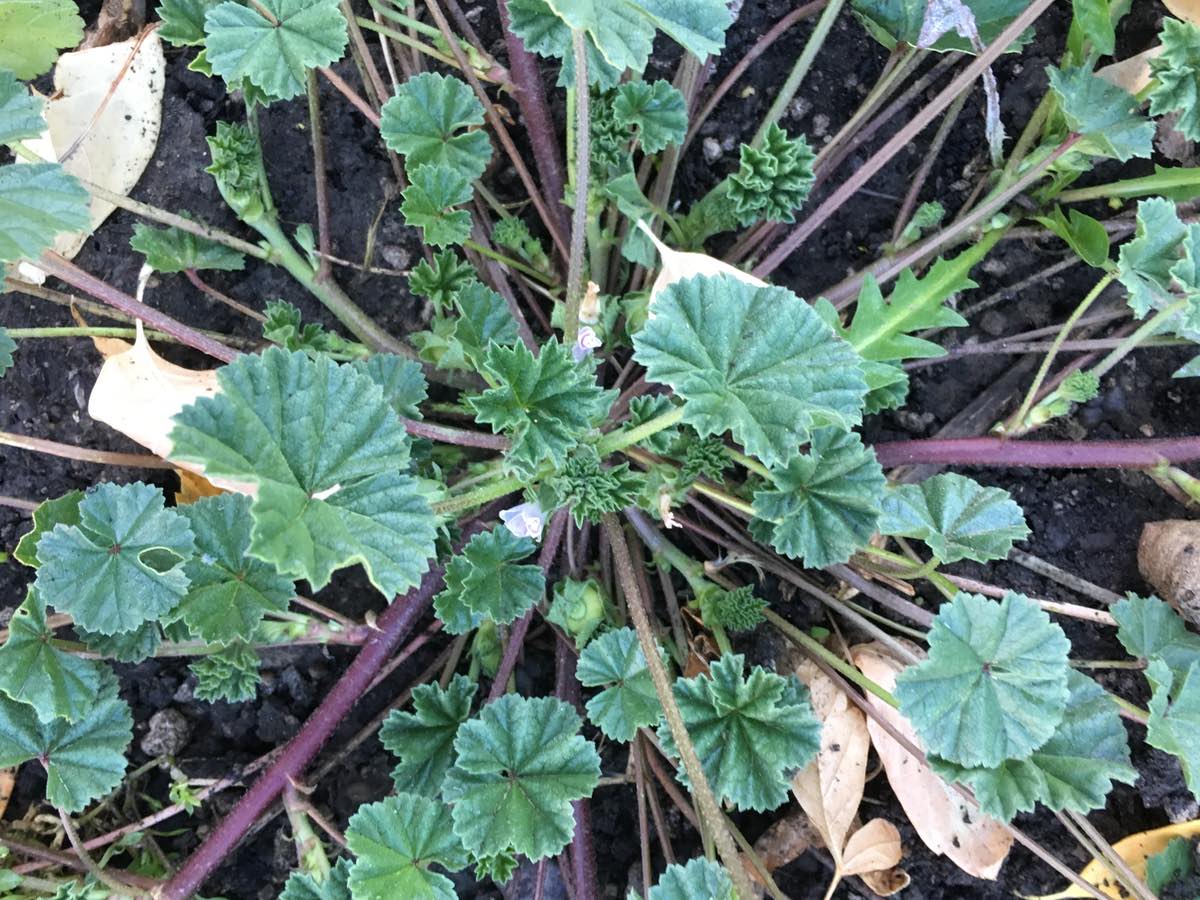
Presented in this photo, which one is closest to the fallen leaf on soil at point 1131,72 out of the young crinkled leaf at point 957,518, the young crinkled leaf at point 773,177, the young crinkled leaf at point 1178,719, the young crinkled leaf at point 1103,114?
the young crinkled leaf at point 1103,114

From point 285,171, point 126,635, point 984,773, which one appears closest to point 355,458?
point 126,635

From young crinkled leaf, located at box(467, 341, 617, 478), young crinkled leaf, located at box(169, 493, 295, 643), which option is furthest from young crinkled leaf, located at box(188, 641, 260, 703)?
young crinkled leaf, located at box(467, 341, 617, 478)

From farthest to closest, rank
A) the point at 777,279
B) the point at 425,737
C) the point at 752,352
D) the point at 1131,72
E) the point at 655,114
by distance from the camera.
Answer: the point at 777,279 → the point at 1131,72 → the point at 655,114 → the point at 425,737 → the point at 752,352

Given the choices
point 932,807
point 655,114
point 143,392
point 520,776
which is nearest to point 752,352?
point 655,114

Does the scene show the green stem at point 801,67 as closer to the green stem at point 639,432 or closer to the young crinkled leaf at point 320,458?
the green stem at point 639,432

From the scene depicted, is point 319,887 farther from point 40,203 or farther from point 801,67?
point 801,67

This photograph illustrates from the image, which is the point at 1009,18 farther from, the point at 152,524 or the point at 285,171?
the point at 152,524
